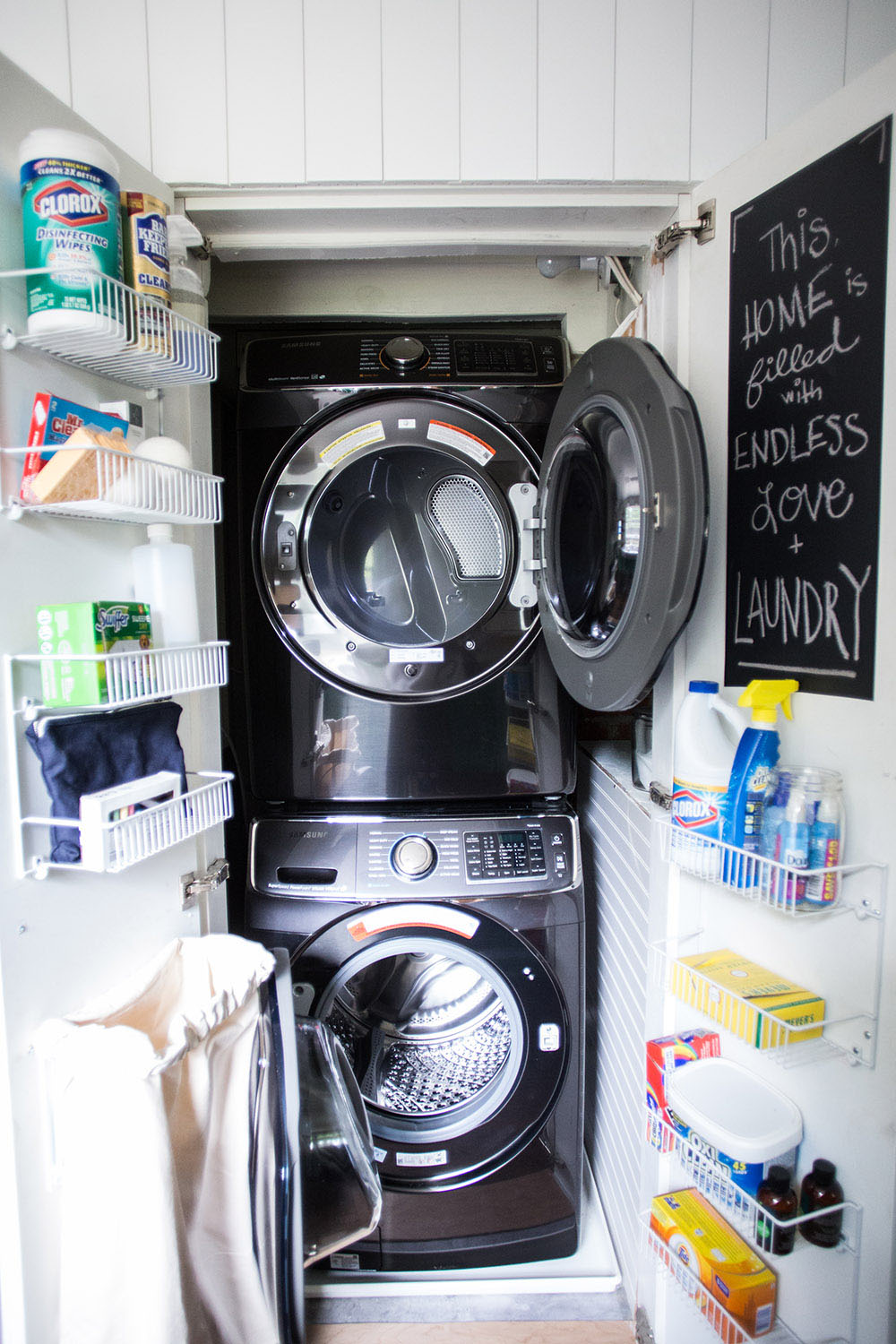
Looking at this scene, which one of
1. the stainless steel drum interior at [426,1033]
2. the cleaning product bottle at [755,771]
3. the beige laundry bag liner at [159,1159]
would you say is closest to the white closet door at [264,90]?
the cleaning product bottle at [755,771]

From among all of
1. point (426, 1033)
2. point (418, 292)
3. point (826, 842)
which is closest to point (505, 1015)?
point (426, 1033)

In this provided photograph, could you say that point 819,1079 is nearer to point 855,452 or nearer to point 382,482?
point 855,452

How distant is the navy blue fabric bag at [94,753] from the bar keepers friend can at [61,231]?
1.85ft

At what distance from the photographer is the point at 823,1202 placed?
1.00 meters

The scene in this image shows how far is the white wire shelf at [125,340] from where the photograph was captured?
956 mm

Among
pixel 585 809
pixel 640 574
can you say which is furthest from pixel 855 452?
pixel 585 809

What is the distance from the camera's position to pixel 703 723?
1.18 metres

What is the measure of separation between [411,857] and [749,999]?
78 cm

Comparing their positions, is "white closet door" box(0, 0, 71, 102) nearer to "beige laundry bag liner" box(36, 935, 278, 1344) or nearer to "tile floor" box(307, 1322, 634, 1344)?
"beige laundry bag liner" box(36, 935, 278, 1344)

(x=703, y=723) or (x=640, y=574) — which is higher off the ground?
(x=640, y=574)

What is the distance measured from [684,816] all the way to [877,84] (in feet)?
3.52

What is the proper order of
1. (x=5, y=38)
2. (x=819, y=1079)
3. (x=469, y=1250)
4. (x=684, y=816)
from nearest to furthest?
1. (x=819, y=1079)
2. (x=684, y=816)
3. (x=5, y=38)
4. (x=469, y=1250)

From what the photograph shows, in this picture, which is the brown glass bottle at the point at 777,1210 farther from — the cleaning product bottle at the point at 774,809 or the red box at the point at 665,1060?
the cleaning product bottle at the point at 774,809

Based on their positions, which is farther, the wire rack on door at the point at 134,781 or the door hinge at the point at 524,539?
the door hinge at the point at 524,539
